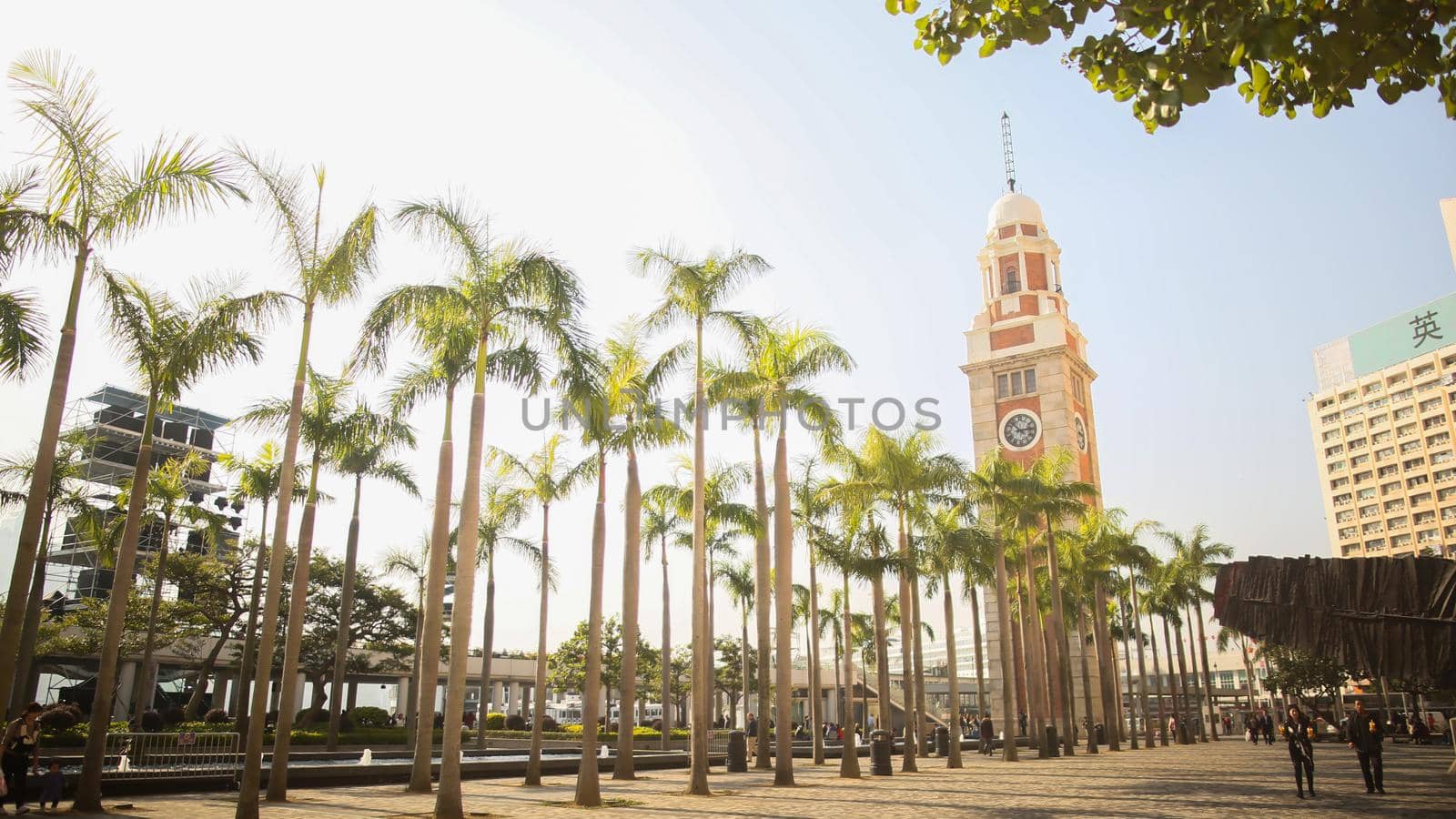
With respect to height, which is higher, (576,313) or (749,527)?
(576,313)

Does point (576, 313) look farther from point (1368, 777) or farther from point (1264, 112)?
point (1368, 777)

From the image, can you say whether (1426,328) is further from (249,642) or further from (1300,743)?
(249,642)

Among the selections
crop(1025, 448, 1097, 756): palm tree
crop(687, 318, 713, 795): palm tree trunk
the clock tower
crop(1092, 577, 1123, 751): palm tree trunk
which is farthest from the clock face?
crop(687, 318, 713, 795): palm tree trunk

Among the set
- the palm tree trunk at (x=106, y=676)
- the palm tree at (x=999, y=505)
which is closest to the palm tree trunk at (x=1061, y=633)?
the palm tree at (x=999, y=505)

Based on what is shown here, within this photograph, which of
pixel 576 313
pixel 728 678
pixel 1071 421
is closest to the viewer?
pixel 576 313

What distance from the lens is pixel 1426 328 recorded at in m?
102

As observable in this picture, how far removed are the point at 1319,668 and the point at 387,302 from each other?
57421 mm

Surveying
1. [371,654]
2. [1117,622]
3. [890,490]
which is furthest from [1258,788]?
[1117,622]

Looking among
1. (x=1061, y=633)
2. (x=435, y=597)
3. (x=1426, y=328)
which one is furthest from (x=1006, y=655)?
(x=1426, y=328)

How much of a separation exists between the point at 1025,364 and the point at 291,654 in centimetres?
5852

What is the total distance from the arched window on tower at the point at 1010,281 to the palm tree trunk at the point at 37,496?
65402mm

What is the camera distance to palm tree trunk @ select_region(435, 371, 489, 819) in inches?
571

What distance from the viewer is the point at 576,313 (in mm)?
17812

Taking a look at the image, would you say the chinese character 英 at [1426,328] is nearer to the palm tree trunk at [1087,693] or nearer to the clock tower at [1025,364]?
the clock tower at [1025,364]
